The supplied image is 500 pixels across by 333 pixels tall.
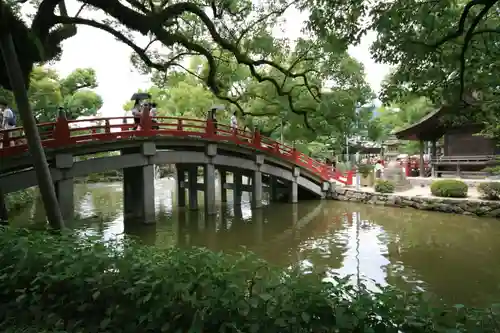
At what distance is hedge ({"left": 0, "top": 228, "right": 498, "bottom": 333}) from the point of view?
2.99m

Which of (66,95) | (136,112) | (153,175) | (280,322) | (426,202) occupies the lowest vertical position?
(280,322)

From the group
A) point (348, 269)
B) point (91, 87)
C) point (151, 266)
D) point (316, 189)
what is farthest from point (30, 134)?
point (91, 87)

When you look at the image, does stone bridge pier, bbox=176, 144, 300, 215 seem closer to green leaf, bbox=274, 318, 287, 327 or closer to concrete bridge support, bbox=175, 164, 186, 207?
concrete bridge support, bbox=175, 164, 186, 207

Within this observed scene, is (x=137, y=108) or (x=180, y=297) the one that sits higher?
(x=137, y=108)

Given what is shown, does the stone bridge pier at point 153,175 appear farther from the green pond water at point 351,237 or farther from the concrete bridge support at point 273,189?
the green pond water at point 351,237

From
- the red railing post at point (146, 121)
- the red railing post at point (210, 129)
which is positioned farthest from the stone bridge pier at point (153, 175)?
the red railing post at point (146, 121)

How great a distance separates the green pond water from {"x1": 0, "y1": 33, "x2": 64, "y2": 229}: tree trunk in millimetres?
958

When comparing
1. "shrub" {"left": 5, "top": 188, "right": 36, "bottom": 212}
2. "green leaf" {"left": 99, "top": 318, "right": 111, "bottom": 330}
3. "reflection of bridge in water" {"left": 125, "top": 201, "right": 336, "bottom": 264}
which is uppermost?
"shrub" {"left": 5, "top": 188, "right": 36, "bottom": 212}

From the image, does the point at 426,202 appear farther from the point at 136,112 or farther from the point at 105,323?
the point at 105,323

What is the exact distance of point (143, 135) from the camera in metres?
13.9

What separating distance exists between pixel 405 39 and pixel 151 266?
431 centimetres

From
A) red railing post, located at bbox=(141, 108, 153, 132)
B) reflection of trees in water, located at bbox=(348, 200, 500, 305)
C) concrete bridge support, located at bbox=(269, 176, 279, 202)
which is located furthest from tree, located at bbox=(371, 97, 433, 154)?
red railing post, located at bbox=(141, 108, 153, 132)

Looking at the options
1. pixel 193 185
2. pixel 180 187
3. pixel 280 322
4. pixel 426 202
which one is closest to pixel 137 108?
pixel 193 185

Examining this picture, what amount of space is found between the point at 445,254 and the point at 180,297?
334 inches
